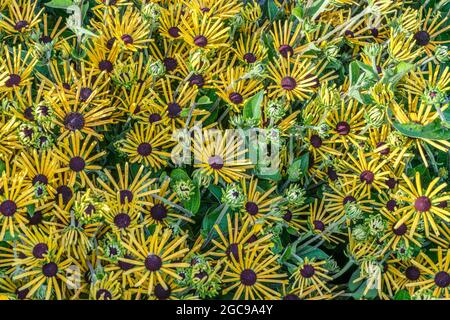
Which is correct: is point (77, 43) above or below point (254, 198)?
above

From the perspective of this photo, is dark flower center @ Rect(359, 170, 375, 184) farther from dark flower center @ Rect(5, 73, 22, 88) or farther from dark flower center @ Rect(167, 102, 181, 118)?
dark flower center @ Rect(5, 73, 22, 88)

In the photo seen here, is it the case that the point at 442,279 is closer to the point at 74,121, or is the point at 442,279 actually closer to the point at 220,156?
the point at 220,156

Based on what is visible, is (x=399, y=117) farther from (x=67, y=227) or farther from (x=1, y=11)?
(x=1, y=11)

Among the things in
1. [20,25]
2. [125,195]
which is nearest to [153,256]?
[125,195]

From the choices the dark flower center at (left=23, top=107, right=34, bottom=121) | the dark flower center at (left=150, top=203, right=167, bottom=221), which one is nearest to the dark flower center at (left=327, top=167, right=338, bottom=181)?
the dark flower center at (left=150, top=203, right=167, bottom=221)

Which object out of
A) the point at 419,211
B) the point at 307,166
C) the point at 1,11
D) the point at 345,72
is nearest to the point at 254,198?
the point at 307,166

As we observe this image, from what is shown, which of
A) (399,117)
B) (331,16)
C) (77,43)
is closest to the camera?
(399,117)
